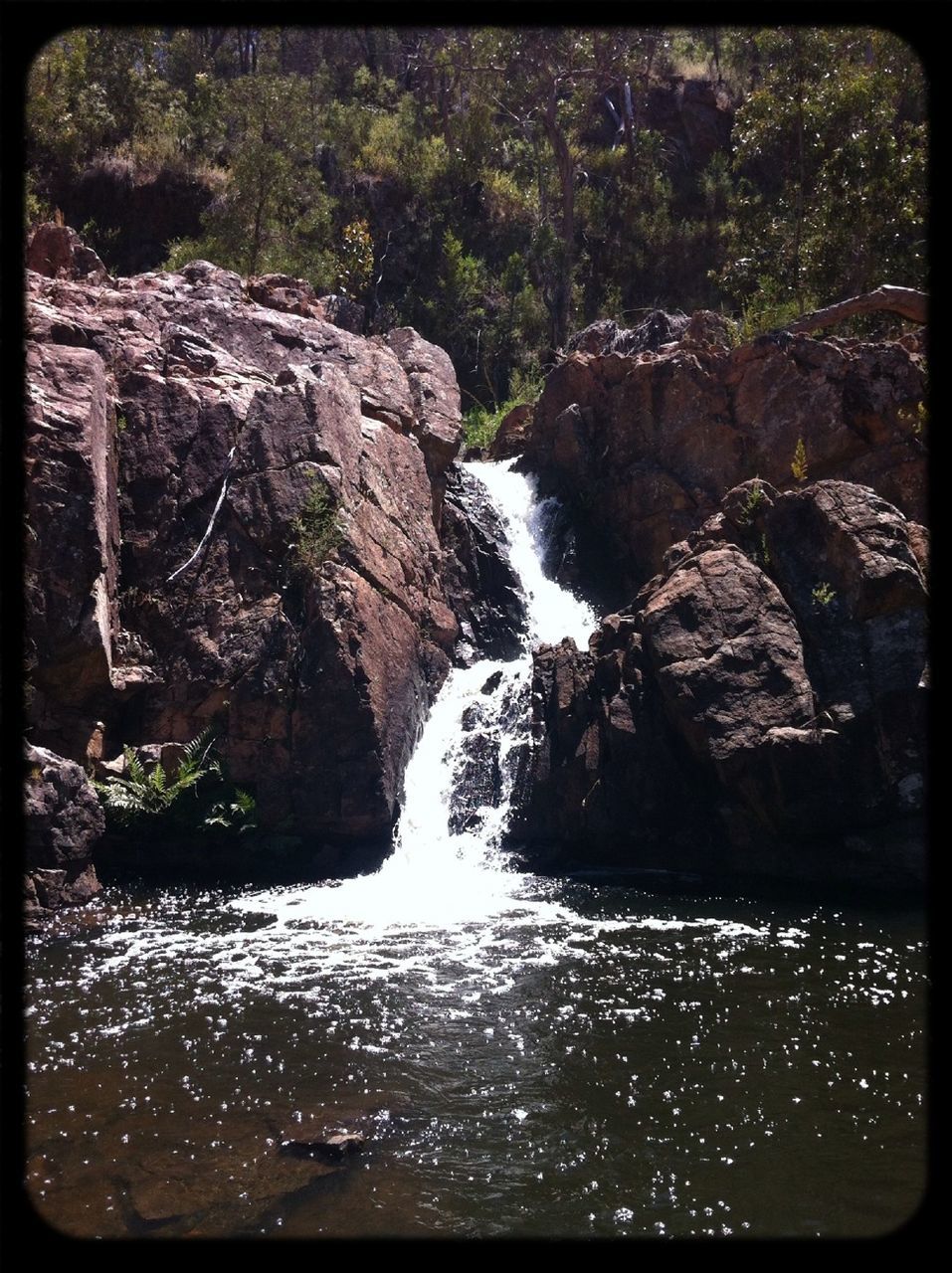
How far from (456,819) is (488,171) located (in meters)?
32.0

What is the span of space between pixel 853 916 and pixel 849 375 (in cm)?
1165

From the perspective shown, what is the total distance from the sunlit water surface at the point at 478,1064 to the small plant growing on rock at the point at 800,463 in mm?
9505

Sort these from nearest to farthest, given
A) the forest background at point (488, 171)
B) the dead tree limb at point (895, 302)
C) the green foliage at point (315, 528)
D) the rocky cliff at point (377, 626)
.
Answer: the dead tree limb at point (895, 302), the rocky cliff at point (377, 626), the green foliage at point (315, 528), the forest background at point (488, 171)

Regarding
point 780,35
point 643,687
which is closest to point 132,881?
point 643,687

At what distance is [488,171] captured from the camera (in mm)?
42031

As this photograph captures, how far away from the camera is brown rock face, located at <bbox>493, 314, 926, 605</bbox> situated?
21.1 meters

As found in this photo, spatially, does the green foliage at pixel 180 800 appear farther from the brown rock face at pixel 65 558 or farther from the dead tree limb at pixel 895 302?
the dead tree limb at pixel 895 302

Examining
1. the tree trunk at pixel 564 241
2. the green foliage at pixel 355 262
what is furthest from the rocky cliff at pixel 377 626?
the tree trunk at pixel 564 241

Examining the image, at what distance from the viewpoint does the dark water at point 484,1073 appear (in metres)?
7.10

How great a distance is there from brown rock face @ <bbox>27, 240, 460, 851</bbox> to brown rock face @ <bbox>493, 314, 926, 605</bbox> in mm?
4696

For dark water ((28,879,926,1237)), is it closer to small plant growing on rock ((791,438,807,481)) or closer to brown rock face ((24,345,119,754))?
brown rock face ((24,345,119,754))

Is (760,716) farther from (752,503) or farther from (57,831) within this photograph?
(57,831)

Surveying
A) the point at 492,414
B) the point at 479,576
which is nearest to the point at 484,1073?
the point at 479,576

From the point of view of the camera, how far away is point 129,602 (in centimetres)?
1786
